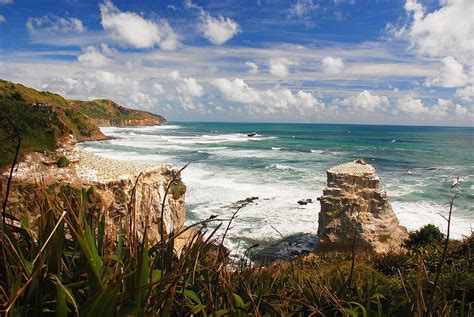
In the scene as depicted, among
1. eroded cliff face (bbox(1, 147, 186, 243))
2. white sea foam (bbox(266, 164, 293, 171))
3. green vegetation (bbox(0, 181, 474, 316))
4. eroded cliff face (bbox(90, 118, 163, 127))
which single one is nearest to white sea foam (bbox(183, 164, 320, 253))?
eroded cliff face (bbox(1, 147, 186, 243))

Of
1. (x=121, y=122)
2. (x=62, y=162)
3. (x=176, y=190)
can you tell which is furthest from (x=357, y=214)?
(x=121, y=122)

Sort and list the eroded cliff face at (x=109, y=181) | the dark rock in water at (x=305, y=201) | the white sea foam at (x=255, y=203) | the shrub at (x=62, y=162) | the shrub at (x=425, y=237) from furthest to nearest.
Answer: the dark rock in water at (x=305, y=201), the white sea foam at (x=255, y=203), the shrub at (x=62, y=162), the shrub at (x=425, y=237), the eroded cliff face at (x=109, y=181)

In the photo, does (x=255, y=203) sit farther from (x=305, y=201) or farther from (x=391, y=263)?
(x=391, y=263)

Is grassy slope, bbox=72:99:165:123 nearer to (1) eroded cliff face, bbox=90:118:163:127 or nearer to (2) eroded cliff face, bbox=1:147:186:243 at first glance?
(1) eroded cliff face, bbox=90:118:163:127

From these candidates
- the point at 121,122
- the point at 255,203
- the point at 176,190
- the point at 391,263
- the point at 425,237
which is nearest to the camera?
the point at 391,263

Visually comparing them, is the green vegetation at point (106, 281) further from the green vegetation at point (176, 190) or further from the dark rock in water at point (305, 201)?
the dark rock in water at point (305, 201)

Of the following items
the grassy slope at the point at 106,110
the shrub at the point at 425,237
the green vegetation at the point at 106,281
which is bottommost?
the shrub at the point at 425,237

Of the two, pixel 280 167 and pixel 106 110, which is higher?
pixel 106 110

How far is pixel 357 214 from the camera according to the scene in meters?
16.3

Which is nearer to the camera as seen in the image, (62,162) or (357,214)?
(357,214)

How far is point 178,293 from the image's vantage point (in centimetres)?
224

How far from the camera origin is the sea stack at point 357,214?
16.4 metres

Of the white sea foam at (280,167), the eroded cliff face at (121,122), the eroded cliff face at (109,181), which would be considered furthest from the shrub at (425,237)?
the eroded cliff face at (121,122)

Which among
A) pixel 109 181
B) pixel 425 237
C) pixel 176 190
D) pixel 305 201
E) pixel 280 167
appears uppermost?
pixel 109 181
